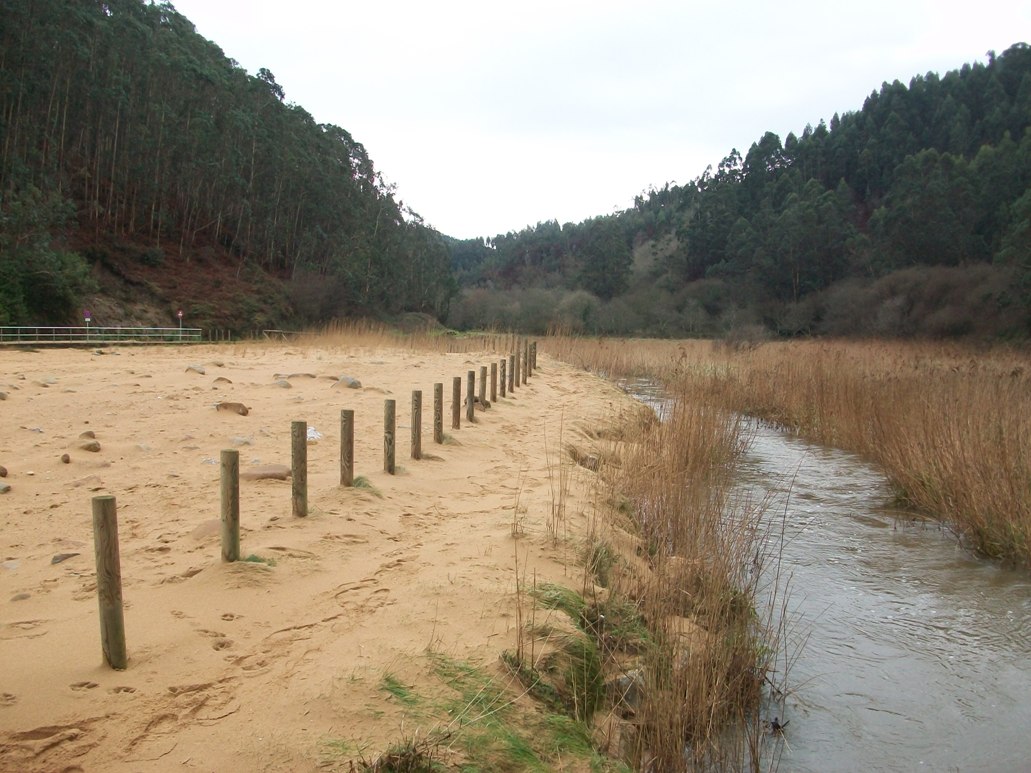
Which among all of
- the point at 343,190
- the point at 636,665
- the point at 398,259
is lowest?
the point at 636,665

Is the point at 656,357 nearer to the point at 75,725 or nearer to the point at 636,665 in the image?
the point at 636,665

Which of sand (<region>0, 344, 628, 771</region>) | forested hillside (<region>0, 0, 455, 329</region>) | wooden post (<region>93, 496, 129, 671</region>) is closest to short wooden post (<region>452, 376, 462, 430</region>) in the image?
sand (<region>0, 344, 628, 771</region>)

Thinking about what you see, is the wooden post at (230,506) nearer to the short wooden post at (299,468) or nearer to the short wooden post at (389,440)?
the short wooden post at (299,468)

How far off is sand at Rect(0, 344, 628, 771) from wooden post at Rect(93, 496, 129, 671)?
85 millimetres

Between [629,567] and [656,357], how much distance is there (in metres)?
19.9

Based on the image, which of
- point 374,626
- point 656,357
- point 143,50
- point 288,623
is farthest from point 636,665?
point 143,50

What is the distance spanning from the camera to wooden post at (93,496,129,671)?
2.85 meters

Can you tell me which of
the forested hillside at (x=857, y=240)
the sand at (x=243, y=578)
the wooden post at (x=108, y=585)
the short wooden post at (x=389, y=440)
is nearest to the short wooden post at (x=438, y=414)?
the sand at (x=243, y=578)

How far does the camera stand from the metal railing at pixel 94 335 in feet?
61.6

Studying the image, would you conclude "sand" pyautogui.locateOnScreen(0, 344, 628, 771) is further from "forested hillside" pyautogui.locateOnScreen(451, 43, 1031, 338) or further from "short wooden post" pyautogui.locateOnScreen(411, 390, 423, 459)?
"forested hillside" pyautogui.locateOnScreen(451, 43, 1031, 338)

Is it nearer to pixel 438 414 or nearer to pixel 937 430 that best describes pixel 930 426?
pixel 937 430

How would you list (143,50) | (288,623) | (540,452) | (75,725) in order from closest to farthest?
1. (75,725)
2. (288,623)
3. (540,452)
4. (143,50)

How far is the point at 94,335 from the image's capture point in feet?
70.2

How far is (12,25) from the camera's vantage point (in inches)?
1015
